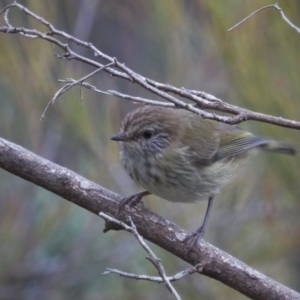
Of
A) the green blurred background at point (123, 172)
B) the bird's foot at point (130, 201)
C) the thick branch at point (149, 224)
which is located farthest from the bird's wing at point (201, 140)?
the thick branch at point (149, 224)

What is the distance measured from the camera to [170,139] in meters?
3.68

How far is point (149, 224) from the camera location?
9.79 ft

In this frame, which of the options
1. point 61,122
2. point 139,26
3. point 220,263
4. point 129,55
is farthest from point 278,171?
point 129,55

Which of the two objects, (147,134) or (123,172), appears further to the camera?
(123,172)

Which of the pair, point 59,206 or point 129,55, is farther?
point 129,55

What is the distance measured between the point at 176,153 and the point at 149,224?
0.72 metres

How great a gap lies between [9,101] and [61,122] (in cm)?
62

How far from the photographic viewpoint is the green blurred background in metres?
3.32

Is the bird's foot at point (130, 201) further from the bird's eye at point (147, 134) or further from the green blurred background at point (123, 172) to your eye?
the green blurred background at point (123, 172)

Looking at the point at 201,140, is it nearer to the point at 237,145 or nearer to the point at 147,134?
the point at 237,145

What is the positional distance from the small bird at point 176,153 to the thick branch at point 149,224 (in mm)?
192

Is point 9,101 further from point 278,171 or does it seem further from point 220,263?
point 220,263

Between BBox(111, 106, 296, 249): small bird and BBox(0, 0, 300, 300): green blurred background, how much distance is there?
239 millimetres

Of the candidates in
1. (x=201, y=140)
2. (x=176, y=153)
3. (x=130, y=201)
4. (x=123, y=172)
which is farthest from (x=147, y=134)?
(x=123, y=172)
